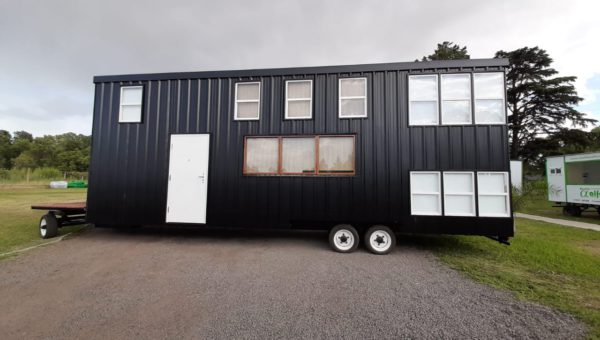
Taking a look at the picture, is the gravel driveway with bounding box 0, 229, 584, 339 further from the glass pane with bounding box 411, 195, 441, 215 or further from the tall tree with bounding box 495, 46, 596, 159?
the tall tree with bounding box 495, 46, 596, 159

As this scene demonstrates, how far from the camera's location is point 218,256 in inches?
207

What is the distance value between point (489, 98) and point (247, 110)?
573 cm

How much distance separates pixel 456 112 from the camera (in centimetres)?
574

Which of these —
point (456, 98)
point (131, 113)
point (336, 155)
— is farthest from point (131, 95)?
point (456, 98)

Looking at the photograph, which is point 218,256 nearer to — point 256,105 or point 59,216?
point 256,105

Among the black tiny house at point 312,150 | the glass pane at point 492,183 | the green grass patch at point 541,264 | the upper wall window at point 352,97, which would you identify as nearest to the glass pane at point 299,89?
the black tiny house at point 312,150

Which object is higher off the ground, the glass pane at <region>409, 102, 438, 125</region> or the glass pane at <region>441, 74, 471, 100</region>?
the glass pane at <region>441, 74, 471, 100</region>

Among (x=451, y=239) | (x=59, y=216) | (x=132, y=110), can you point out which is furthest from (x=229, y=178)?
(x=451, y=239)

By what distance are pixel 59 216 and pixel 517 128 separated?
124ft

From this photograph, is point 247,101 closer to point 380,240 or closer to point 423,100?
point 423,100

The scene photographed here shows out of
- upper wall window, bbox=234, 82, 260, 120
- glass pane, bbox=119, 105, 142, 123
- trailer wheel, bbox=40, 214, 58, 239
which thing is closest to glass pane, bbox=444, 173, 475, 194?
upper wall window, bbox=234, 82, 260, 120

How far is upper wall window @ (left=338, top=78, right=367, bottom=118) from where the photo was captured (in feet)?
19.9

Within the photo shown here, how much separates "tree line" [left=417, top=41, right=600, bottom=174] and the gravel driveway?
29321mm

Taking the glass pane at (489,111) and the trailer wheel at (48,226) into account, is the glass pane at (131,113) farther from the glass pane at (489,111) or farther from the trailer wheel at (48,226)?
the glass pane at (489,111)
